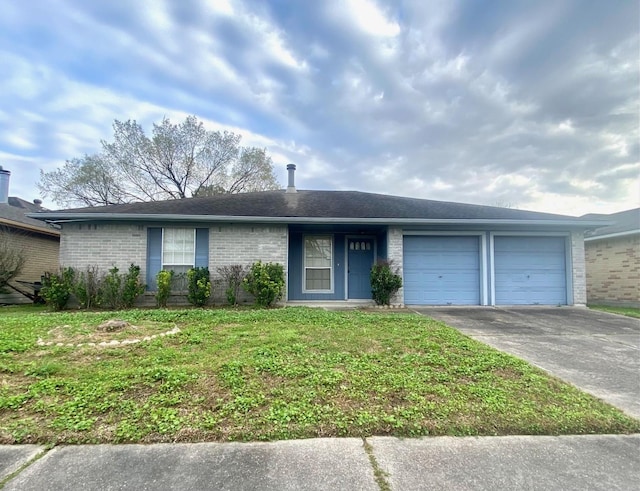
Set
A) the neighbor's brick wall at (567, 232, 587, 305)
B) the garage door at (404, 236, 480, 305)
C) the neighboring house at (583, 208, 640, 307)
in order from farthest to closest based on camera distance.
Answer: the neighboring house at (583, 208, 640, 307) → the garage door at (404, 236, 480, 305) → the neighbor's brick wall at (567, 232, 587, 305)

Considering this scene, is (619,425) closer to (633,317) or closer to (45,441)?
(45,441)

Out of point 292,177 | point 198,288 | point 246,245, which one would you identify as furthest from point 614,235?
point 198,288

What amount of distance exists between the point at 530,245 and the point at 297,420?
992 cm

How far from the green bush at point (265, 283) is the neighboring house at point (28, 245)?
8.34 metres

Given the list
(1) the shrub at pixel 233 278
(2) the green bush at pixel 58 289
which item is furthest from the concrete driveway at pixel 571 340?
(2) the green bush at pixel 58 289

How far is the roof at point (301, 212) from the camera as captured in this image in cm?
850

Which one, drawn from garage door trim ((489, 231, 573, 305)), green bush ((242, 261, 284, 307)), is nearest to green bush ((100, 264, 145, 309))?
green bush ((242, 261, 284, 307))

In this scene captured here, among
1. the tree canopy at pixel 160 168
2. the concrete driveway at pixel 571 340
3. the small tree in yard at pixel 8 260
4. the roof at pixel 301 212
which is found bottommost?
the concrete driveway at pixel 571 340

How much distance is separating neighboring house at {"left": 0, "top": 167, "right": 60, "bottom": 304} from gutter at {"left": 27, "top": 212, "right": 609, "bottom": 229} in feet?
12.8

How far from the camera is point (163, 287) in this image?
823cm

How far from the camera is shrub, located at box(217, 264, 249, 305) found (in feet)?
27.8

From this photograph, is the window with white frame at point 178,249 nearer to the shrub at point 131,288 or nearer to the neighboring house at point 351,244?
the neighboring house at point 351,244

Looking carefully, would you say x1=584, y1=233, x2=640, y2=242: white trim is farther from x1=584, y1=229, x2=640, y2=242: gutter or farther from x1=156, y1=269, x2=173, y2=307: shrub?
x1=156, y1=269, x2=173, y2=307: shrub

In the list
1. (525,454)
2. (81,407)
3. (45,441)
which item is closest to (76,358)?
(81,407)
